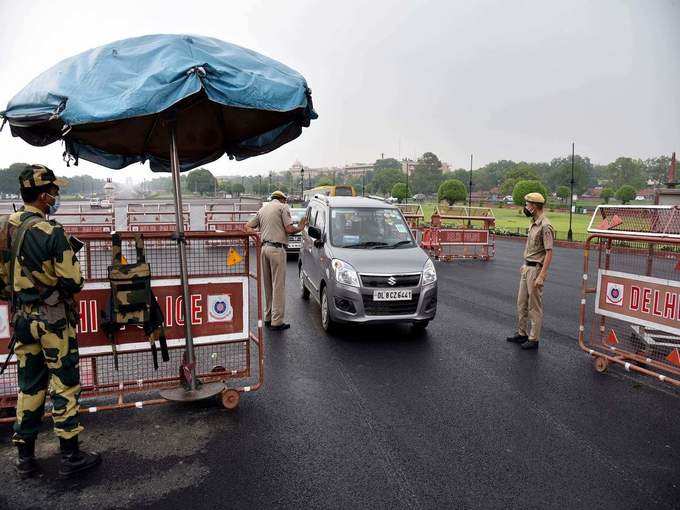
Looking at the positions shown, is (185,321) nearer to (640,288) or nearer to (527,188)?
(640,288)

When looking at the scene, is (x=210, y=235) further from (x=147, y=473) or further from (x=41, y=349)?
(x=147, y=473)

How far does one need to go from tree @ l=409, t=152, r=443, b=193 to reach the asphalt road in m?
130

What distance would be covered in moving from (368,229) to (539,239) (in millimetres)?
2711

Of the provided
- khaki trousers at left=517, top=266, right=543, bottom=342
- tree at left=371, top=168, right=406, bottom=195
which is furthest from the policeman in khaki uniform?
tree at left=371, top=168, right=406, bottom=195

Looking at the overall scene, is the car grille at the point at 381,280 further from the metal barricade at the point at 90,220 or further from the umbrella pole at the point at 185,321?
the metal barricade at the point at 90,220

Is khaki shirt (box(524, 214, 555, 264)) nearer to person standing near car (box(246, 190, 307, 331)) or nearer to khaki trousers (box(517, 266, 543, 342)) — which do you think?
khaki trousers (box(517, 266, 543, 342))

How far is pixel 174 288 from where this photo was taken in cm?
460

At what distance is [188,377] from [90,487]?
A: 1.38 meters

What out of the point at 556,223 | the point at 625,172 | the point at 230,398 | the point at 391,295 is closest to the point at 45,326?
the point at 230,398

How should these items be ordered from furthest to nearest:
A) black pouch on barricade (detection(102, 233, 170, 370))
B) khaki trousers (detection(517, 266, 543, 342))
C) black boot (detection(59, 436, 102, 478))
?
khaki trousers (detection(517, 266, 543, 342))
black pouch on barricade (detection(102, 233, 170, 370))
black boot (detection(59, 436, 102, 478))

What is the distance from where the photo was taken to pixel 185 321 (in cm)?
454

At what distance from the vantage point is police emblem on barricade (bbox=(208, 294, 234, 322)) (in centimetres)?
472

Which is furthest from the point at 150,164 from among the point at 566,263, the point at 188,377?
the point at 566,263

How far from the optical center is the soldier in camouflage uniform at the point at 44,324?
11.3ft
